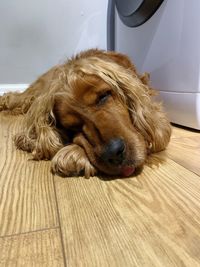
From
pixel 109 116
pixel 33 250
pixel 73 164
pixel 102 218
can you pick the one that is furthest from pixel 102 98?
pixel 33 250

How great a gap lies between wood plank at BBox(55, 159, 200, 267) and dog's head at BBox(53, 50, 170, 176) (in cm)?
7

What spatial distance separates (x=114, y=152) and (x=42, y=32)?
183 cm

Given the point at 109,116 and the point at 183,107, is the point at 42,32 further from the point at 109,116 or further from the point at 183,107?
the point at 109,116

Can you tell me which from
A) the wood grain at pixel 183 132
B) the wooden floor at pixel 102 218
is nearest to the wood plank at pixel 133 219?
the wooden floor at pixel 102 218

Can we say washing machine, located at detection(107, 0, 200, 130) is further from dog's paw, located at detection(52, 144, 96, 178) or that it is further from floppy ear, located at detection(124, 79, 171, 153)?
dog's paw, located at detection(52, 144, 96, 178)

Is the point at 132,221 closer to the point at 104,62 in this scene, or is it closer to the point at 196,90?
the point at 104,62

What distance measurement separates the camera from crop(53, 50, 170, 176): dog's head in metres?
1.00

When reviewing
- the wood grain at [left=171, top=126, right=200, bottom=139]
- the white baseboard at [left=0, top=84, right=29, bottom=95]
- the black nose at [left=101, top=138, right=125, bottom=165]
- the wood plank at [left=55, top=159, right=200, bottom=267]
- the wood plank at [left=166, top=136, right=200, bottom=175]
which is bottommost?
the wood plank at [left=55, top=159, right=200, bottom=267]

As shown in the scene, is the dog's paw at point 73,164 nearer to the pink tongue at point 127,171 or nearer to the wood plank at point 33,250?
the pink tongue at point 127,171

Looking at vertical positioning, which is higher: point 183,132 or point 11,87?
point 11,87

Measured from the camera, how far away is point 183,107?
4.99 feet

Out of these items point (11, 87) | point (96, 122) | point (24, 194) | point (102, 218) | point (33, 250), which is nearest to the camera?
point (33, 250)

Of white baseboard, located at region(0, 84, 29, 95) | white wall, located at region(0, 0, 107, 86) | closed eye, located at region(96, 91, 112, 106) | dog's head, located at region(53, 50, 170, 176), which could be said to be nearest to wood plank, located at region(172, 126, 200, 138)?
dog's head, located at region(53, 50, 170, 176)

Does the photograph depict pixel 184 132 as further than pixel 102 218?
Yes
